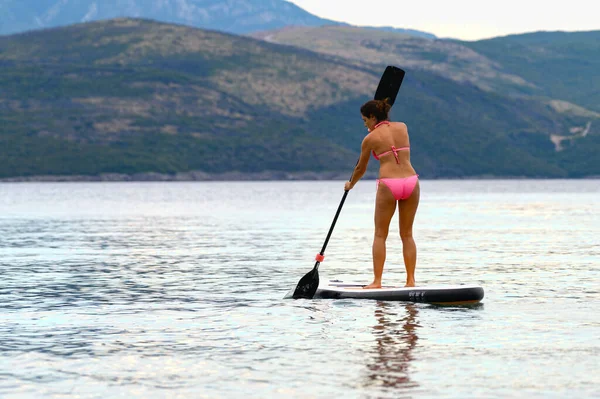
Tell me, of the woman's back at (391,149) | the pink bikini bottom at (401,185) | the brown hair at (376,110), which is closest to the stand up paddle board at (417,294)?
the pink bikini bottom at (401,185)

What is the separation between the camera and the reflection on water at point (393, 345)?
1112cm

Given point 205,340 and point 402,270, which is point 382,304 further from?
point 402,270

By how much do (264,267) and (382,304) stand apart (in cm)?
788

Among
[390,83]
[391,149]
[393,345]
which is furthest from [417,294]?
[393,345]

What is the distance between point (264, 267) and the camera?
25.2 m

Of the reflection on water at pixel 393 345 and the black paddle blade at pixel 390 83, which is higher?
the black paddle blade at pixel 390 83

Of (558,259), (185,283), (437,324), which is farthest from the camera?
(558,259)

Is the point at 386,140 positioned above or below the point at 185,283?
above

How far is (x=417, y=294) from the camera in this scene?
17578 millimetres

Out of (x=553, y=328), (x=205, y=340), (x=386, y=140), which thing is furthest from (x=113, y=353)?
(x=386, y=140)

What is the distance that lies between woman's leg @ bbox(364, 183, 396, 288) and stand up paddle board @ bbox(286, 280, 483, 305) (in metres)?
0.32

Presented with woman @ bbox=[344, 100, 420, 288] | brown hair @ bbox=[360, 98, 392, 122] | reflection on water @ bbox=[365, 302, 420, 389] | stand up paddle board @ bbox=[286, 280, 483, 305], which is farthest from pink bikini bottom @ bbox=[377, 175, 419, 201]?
reflection on water @ bbox=[365, 302, 420, 389]

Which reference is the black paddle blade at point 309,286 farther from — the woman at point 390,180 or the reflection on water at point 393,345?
the reflection on water at point 393,345

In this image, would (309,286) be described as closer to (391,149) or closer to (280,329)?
(391,149)
